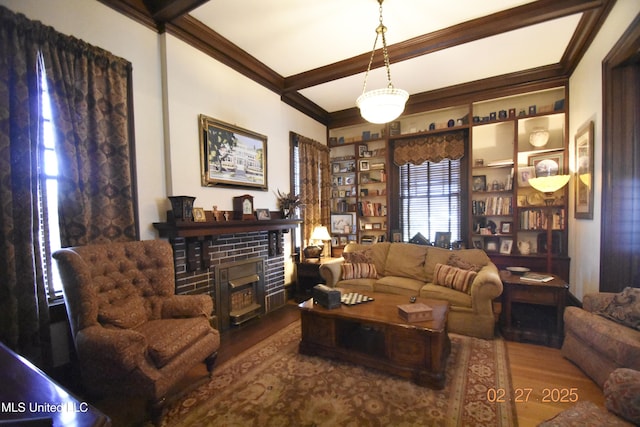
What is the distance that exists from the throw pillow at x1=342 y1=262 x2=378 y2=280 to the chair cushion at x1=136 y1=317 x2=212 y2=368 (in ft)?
6.37

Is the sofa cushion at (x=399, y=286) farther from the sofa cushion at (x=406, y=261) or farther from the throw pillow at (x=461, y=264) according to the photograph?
the throw pillow at (x=461, y=264)

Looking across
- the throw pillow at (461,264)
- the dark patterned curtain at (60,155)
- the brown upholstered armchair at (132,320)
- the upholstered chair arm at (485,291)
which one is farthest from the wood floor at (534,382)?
the dark patterned curtain at (60,155)

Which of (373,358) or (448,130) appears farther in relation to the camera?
(448,130)

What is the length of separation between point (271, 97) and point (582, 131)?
3.80 m

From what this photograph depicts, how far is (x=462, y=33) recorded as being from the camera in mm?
2900

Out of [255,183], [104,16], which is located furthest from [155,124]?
[255,183]

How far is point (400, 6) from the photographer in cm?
260

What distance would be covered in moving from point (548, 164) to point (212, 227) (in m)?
4.37

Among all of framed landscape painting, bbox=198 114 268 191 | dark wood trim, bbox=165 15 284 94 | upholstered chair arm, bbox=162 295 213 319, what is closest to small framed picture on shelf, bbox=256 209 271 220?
framed landscape painting, bbox=198 114 268 191

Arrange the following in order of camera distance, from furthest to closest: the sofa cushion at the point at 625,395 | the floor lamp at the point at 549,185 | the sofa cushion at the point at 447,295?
the floor lamp at the point at 549,185 < the sofa cushion at the point at 447,295 < the sofa cushion at the point at 625,395

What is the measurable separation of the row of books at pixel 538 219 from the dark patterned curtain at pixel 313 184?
305 centimetres

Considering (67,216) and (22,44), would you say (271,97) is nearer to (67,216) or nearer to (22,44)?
(22,44)

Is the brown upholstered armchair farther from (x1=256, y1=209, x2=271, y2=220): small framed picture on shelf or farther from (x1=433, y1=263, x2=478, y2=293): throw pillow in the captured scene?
(x1=433, y1=263, x2=478, y2=293): throw pillow

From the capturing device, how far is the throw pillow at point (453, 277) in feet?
10.1
